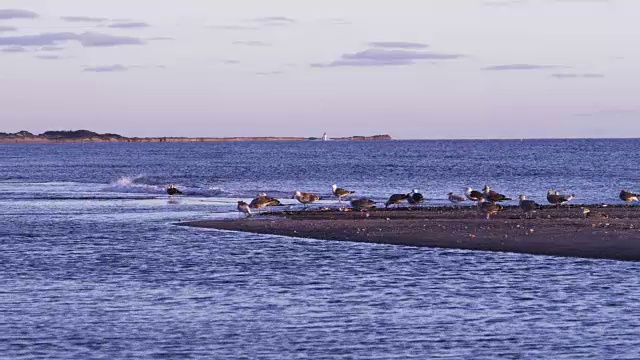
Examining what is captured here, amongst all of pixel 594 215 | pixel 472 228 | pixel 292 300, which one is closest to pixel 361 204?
pixel 594 215

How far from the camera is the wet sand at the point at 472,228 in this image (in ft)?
92.1

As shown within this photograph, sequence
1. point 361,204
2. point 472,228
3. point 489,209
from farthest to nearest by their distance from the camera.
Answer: point 361,204
point 489,209
point 472,228

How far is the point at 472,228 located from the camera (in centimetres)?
3347

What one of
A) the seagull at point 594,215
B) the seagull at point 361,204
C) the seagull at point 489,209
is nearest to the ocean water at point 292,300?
the seagull at point 489,209

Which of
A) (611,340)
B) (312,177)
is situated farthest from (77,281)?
(312,177)

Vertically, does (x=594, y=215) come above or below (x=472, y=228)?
above

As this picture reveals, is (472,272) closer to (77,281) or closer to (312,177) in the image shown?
(77,281)

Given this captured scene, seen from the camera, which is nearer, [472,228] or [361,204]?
[472,228]

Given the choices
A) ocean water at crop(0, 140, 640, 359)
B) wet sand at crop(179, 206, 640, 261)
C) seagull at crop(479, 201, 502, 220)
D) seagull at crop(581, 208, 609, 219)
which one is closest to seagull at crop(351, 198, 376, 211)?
wet sand at crop(179, 206, 640, 261)

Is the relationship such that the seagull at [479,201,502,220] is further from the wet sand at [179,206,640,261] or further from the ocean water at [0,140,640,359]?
the ocean water at [0,140,640,359]

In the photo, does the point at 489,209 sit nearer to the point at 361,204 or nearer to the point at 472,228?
the point at 472,228

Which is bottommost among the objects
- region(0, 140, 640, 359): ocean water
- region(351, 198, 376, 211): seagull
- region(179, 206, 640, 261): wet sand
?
region(0, 140, 640, 359): ocean water

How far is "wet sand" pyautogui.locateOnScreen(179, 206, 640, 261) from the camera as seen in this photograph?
28078mm

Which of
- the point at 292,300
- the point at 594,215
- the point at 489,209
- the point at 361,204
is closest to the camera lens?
the point at 292,300
